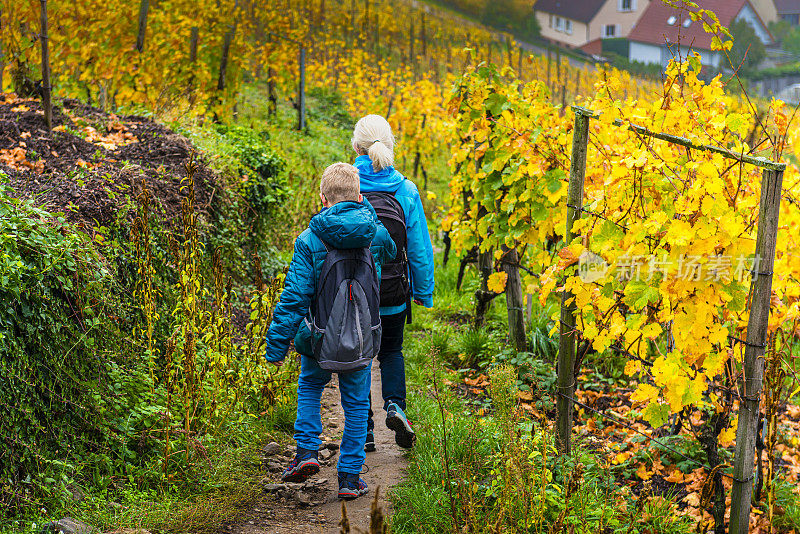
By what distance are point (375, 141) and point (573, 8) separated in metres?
11.3

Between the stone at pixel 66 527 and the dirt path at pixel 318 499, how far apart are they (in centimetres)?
57

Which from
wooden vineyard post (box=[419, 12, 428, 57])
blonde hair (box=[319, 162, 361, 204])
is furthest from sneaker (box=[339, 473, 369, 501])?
wooden vineyard post (box=[419, 12, 428, 57])

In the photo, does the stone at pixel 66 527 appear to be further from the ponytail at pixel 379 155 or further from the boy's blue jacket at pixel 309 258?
the ponytail at pixel 379 155

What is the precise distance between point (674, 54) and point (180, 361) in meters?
3.12

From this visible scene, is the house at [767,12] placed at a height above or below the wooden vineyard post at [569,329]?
above

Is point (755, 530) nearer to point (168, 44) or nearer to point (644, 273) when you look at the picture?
point (644, 273)

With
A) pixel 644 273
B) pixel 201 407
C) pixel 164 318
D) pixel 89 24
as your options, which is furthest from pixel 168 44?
pixel 644 273

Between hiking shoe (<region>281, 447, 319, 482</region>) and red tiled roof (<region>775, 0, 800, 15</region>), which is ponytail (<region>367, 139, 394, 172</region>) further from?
red tiled roof (<region>775, 0, 800, 15</region>)

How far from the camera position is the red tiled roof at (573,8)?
12.4 m

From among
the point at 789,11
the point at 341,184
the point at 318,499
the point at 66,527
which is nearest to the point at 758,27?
the point at 789,11

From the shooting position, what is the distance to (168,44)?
8.55 m

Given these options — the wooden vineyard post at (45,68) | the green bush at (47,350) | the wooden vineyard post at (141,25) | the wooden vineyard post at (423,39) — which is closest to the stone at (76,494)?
the green bush at (47,350)

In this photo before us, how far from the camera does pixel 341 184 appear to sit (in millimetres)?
3006

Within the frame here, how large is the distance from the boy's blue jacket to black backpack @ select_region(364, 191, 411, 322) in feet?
0.97
